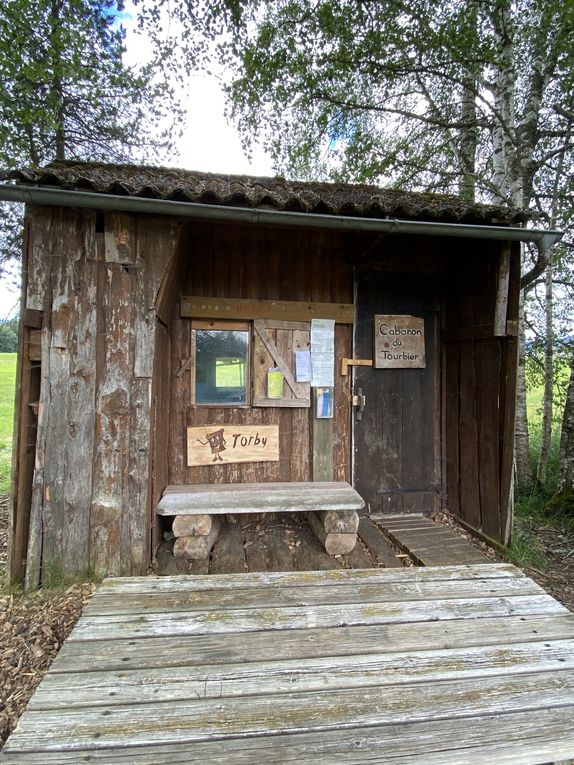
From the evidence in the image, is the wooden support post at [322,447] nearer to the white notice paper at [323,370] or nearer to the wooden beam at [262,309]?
the white notice paper at [323,370]

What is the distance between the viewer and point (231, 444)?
369 centimetres

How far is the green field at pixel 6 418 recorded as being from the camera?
17.9ft

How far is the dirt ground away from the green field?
9.99ft

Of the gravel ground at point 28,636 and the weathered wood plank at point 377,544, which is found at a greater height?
the weathered wood plank at point 377,544

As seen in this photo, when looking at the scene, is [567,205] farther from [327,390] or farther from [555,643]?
[555,643]

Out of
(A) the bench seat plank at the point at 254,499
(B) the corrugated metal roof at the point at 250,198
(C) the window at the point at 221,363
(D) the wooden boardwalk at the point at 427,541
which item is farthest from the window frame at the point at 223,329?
(D) the wooden boardwalk at the point at 427,541

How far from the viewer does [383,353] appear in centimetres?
397

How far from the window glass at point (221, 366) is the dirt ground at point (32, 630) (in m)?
1.84

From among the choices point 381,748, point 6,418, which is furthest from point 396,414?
point 6,418

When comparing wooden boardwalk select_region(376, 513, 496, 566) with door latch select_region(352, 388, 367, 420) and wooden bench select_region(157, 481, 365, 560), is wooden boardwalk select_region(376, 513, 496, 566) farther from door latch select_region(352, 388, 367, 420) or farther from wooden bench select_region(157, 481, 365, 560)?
door latch select_region(352, 388, 367, 420)

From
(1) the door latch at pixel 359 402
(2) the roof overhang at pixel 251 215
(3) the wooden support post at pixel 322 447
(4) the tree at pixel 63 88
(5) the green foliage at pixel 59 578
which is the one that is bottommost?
(5) the green foliage at pixel 59 578

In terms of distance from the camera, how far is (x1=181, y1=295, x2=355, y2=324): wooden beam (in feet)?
11.8

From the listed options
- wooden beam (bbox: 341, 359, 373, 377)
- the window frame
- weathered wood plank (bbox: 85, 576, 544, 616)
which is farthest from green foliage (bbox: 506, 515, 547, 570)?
the window frame

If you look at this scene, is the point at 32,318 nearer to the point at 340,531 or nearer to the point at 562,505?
the point at 340,531
